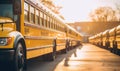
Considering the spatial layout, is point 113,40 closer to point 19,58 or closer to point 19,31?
point 19,31

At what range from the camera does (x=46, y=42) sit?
13.6 metres

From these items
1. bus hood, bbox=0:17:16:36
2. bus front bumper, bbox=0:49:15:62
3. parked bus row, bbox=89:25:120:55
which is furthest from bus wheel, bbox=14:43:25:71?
parked bus row, bbox=89:25:120:55

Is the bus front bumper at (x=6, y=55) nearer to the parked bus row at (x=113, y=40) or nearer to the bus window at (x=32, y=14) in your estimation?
the bus window at (x=32, y=14)

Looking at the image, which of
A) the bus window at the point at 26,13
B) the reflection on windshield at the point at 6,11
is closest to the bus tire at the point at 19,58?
the reflection on windshield at the point at 6,11

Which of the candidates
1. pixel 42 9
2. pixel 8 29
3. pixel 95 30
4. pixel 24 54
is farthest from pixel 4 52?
pixel 95 30

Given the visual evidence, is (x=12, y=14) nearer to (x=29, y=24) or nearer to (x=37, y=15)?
(x=29, y=24)

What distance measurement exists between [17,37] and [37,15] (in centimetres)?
366

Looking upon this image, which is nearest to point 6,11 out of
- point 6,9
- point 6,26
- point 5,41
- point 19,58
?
point 6,9

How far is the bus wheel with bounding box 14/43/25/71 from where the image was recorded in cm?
820

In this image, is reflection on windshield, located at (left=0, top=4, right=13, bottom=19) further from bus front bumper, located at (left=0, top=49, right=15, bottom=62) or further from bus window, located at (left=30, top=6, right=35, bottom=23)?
bus window, located at (left=30, top=6, right=35, bottom=23)

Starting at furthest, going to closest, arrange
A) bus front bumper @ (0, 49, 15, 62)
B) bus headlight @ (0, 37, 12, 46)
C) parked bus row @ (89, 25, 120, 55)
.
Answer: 1. parked bus row @ (89, 25, 120, 55)
2. bus headlight @ (0, 37, 12, 46)
3. bus front bumper @ (0, 49, 15, 62)

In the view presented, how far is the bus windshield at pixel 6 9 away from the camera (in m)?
8.88

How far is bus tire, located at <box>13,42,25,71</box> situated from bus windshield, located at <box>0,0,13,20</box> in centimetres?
83

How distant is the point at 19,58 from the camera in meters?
8.54
